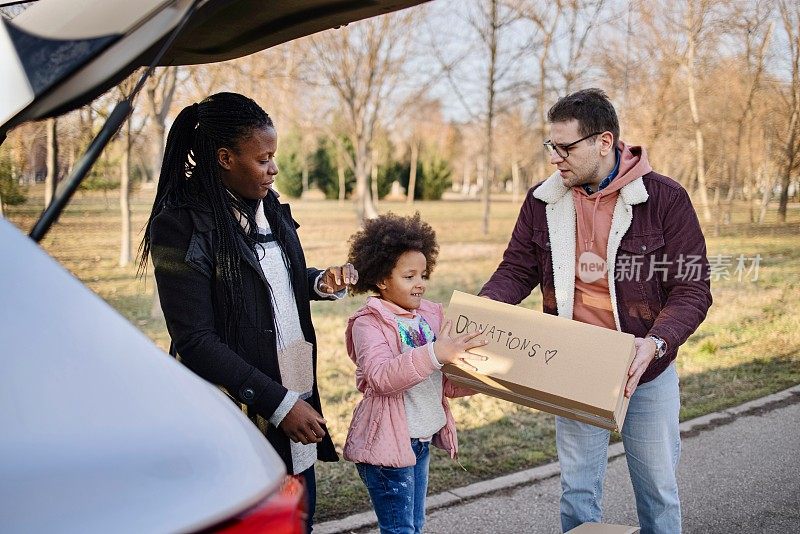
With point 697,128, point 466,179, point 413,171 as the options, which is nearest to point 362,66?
point 697,128

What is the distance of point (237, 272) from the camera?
8.37 ft

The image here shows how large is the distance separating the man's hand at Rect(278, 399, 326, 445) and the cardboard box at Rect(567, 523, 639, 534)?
1141 millimetres

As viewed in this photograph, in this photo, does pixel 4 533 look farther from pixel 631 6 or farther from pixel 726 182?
pixel 726 182

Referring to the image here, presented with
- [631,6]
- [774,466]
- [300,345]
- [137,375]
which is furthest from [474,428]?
[631,6]

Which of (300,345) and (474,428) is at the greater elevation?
(300,345)

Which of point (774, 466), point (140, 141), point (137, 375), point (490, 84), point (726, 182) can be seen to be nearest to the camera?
point (137, 375)

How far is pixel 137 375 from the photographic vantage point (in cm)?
120

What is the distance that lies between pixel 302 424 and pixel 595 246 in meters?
1.37

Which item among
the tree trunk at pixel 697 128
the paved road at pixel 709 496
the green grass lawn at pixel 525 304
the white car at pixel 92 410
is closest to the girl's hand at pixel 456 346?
the green grass lawn at pixel 525 304

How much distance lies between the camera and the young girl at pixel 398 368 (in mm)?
2793

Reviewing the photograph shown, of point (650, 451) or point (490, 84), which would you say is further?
point (490, 84)

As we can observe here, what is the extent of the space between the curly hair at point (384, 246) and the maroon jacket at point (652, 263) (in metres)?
0.53

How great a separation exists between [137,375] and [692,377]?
21.9 feet

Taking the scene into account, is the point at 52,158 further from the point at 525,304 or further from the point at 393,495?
the point at 525,304
